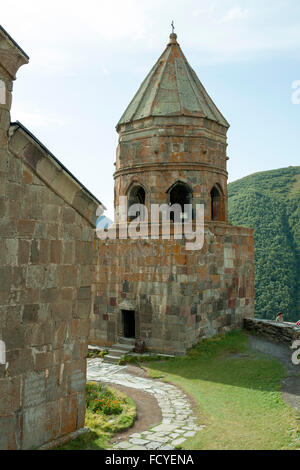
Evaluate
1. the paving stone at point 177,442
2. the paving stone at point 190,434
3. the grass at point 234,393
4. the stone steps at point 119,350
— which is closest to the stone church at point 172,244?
the stone steps at point 119,350

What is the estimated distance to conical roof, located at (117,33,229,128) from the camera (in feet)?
41.8

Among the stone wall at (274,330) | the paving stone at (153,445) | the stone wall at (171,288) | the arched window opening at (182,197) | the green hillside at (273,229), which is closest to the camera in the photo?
the paving stone at (153,445)

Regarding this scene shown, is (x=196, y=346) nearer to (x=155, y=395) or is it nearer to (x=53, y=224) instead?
(x=155, y=395)

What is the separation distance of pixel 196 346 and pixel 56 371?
21.0 ft

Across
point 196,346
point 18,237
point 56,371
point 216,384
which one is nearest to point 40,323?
point 56,371

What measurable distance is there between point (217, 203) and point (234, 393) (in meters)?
6.72

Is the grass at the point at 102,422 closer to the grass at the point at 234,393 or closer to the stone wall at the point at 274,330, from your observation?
the grass at the point at 234,393

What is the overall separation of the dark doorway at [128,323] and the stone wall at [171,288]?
0.16 meters

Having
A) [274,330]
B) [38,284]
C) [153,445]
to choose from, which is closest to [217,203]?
[274,330]

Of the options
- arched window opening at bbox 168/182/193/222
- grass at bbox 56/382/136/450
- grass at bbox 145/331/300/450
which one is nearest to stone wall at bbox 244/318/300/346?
grass at bbox 145/331/300/450

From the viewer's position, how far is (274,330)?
1248 cm

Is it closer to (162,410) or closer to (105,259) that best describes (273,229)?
→ (105,259)

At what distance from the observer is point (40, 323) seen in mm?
5180

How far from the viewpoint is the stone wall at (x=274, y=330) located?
39.1 ft
